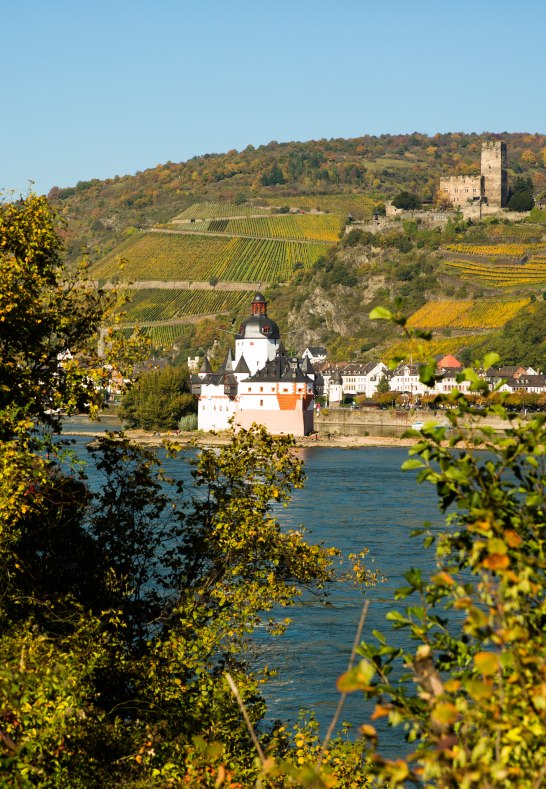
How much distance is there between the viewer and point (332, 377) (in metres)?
102

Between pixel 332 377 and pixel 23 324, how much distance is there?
8954 centimetres

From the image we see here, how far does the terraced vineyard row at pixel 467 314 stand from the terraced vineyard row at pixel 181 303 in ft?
83.8

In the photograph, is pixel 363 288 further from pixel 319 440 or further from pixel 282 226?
pixel 319 440

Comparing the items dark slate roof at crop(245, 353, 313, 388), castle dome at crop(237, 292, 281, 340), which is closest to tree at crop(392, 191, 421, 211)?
castle dome at crop(237, 292, 281, 340)

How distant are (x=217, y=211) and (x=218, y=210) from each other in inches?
31.5

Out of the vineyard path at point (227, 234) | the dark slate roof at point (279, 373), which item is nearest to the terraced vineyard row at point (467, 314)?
the dark slate roof at point (279, 373)

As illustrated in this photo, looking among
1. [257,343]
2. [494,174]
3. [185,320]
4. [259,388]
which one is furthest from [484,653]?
[494,174]

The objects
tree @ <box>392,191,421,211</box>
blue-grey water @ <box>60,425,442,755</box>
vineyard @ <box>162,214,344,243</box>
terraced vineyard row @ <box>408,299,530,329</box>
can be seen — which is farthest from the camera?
vineyard @ <box>162,214,344,243</box>

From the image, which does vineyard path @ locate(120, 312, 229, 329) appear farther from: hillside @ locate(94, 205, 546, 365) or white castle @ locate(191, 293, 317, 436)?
white castle @ locate(191, 293, 317, 436)

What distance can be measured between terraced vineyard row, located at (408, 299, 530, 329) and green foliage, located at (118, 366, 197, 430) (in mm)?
26928

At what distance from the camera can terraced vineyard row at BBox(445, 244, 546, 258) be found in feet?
398

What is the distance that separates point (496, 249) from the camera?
403 ft

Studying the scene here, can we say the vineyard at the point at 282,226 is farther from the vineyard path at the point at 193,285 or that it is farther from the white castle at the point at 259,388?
the white castle at the point at 259,388

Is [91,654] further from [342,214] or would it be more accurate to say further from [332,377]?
[342,214]
